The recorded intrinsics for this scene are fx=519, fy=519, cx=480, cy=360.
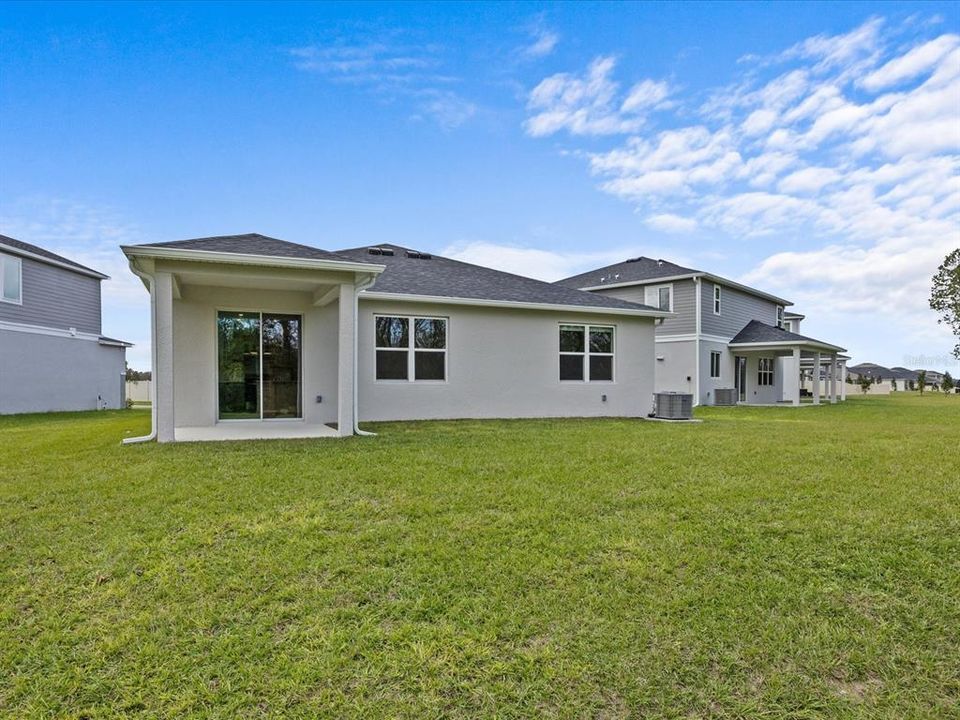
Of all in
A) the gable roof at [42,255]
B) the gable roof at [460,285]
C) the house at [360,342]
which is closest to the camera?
the house at [360,342]

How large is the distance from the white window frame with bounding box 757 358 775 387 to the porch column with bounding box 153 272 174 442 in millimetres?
24206

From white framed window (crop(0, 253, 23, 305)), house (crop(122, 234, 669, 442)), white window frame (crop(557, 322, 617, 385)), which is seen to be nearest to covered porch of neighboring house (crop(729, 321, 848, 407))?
house (crop(122, 234, 669, 442))

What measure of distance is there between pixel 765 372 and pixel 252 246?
23.9m

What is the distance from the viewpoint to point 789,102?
12.1m

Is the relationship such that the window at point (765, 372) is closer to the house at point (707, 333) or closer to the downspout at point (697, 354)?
the house at point (707, 333)

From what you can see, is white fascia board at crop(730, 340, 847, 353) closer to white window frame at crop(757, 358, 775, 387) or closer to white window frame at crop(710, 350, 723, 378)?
white window frame at crop(710, 350, 723, 378)

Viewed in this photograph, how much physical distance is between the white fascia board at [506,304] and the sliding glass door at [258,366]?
Answer: 1.87 m

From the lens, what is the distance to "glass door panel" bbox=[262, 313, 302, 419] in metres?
10.4

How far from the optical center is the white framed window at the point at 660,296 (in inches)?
827

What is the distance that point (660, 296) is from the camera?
21.2 metres

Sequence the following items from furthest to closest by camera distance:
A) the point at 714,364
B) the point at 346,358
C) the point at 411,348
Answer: the point at 714,364 < the point at 411,348 < the point at 346,358

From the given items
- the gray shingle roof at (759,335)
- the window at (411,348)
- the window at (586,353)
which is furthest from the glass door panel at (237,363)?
the gray shingle roof at (759,335)

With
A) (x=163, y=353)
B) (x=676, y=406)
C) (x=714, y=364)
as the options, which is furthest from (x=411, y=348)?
(x=714, y=364)

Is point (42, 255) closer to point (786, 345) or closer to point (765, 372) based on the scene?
point (786, 345)
